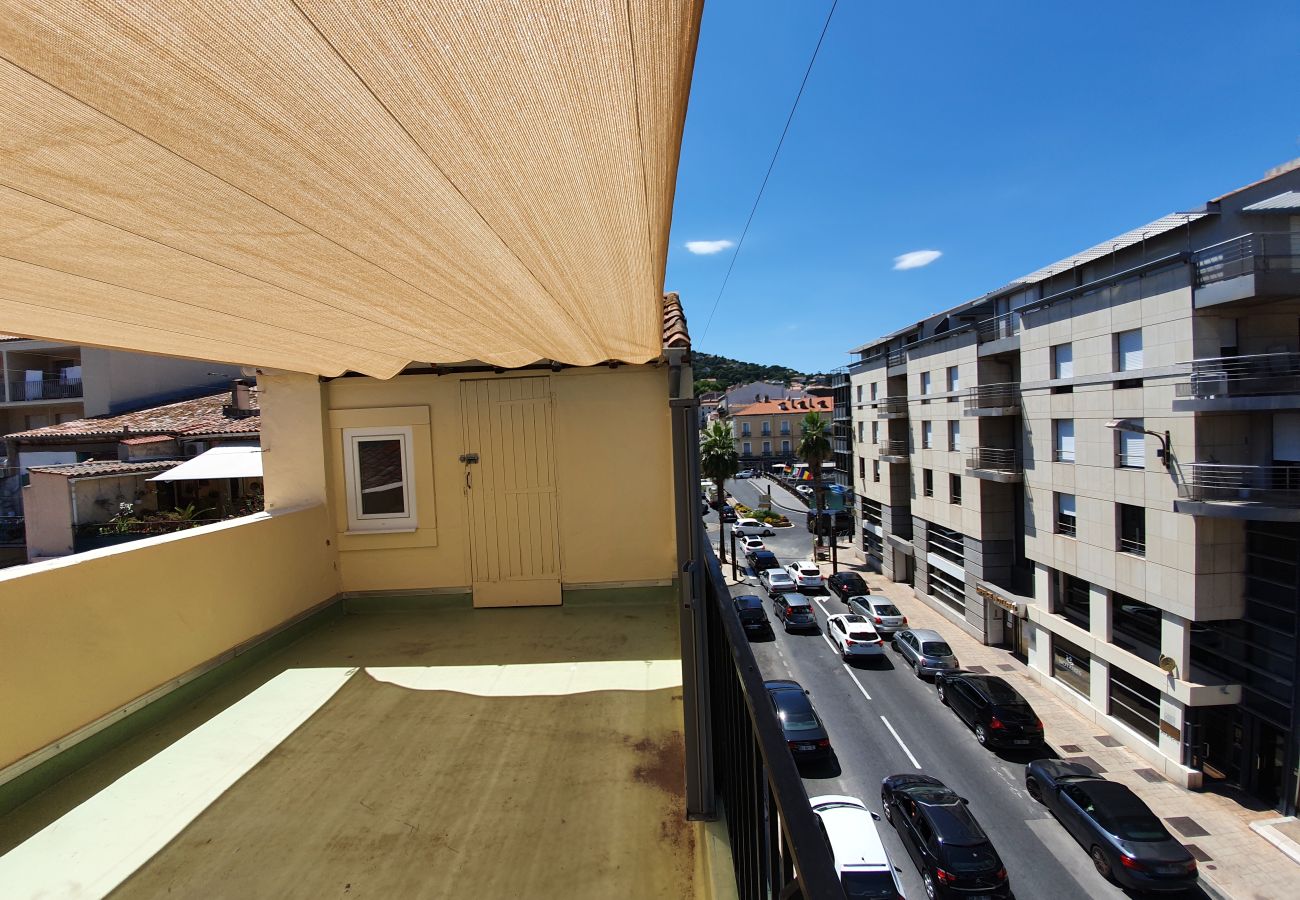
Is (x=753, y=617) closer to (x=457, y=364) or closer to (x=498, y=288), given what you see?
(x=457, y=364)

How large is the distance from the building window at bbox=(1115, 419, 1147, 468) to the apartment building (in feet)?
0.13

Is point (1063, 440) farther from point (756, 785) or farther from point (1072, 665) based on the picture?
point (756, 785)

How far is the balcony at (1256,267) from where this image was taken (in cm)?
1072

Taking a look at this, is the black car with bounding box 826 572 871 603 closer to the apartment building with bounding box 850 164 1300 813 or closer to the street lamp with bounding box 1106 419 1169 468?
the apartment building with bounding box 850 164 1300 813

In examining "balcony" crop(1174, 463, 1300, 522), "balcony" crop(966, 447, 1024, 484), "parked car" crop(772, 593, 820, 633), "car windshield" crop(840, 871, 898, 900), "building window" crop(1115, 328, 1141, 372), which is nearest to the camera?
"car windshield" crop(840, 871, 898, 900)

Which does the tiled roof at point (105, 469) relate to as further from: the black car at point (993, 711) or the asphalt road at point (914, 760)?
the black car at point (993, 711)

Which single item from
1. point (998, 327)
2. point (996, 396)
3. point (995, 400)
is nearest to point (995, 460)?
point (995, 400)

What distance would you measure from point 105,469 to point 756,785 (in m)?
11.3

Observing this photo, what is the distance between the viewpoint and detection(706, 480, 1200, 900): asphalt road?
10.1 meters

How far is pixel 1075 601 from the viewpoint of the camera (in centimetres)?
1614

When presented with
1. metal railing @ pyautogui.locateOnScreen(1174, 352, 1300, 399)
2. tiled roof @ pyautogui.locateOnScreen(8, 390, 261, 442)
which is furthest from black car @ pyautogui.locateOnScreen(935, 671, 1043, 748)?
tiled roof @ pyautogui.locateOnScreen(8, 390, 261, 442)

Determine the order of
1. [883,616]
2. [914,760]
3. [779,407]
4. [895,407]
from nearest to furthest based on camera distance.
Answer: [914,760]
[883,616]
[895,407]
[779,407]

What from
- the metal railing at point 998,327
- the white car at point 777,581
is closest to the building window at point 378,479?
the metal railing at point 998,327

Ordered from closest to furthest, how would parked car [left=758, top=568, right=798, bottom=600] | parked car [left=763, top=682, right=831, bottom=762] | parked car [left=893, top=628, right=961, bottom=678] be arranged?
1. parked car [left=763, top=682, right=831, bottom=762]
2. parked car [left=893, top=628, right=961, bottom=678]
3. parked car [left=758, top=568, right=798, bottom=600]
